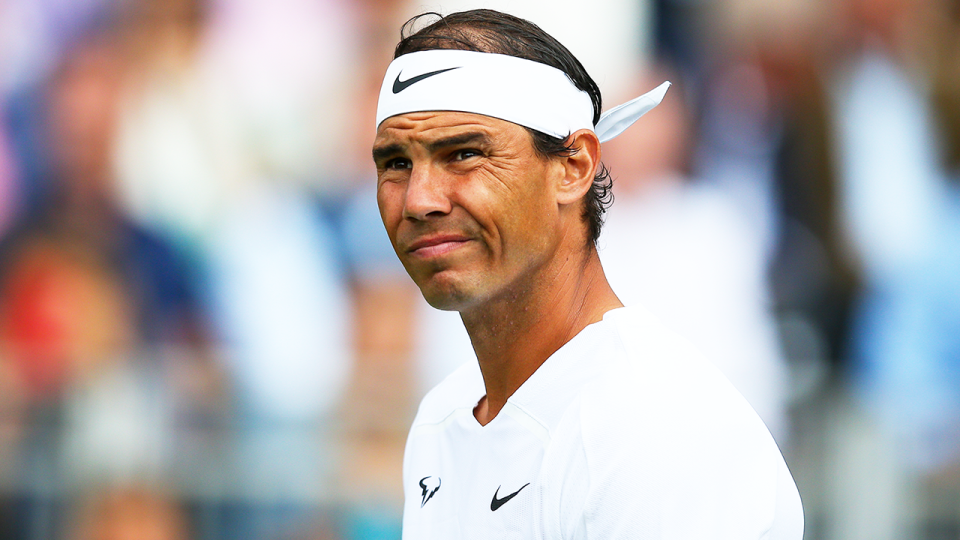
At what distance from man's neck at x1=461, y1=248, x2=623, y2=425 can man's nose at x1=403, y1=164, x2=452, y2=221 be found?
0.91 feet

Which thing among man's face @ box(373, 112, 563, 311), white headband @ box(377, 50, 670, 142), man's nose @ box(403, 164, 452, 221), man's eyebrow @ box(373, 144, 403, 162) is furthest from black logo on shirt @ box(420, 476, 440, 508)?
white headband @ box(377, 50, 670, 142)

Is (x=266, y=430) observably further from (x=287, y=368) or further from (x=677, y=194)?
(x=677, y=194)

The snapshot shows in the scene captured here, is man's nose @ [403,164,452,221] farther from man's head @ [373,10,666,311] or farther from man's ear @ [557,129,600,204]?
man's ear @ [557,129,600,204]

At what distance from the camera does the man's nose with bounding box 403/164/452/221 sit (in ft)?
8.45

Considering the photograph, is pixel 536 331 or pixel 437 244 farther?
pixel 536 331

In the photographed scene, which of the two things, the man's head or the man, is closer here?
the man

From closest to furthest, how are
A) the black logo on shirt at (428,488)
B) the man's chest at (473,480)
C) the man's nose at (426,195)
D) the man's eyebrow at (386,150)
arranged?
1. the man's chest at (473,480)
2. the man's nose at (426,195)
3. the man's eyebrow at (386,150)
4. the black logo on shirt at (428,488)

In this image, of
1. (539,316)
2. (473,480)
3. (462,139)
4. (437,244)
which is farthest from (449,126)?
(473,480)

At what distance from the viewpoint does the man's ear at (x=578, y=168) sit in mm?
2711

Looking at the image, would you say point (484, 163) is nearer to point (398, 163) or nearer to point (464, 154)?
point (464, 154)

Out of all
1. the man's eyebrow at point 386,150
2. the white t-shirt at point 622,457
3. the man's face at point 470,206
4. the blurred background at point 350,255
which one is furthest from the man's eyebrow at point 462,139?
the blurred background at point 350,255

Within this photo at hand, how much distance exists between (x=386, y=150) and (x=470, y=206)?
10.9 inches

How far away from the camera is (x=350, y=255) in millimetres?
6004

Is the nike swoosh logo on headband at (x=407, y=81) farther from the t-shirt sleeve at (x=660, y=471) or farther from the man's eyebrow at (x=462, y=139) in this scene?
the t-shirt sleeve at (x=660, y=471)
